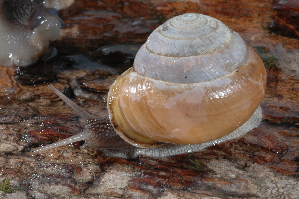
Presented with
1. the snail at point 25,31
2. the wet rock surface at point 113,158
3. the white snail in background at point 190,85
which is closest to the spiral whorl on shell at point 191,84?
the white snail in background at point 190,85

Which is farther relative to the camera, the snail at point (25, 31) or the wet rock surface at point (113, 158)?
the snail at point (25, 31)

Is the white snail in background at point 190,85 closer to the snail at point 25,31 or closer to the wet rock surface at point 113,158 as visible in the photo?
the wet rock surface at point 113,158

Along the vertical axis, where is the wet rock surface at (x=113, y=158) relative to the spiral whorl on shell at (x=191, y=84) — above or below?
below

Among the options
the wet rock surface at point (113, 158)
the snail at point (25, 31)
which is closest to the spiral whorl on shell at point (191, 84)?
the wet rock surface at point (113, 158)

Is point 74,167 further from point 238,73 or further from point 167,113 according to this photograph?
point 238,73

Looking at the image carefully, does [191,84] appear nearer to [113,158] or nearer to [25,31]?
[113,158]

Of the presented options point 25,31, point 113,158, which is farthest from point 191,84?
point 25,31

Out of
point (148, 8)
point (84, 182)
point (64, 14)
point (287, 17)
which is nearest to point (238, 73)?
point (84, 182)
